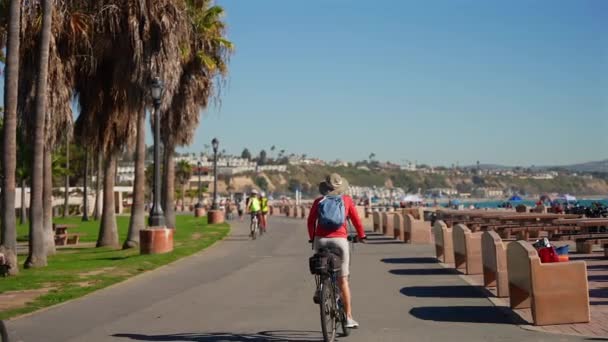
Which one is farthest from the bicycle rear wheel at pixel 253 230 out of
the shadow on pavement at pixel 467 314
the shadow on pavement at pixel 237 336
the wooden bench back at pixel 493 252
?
the shadow on pavement at pixel 237 336

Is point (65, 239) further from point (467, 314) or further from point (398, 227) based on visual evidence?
point (467, 314)

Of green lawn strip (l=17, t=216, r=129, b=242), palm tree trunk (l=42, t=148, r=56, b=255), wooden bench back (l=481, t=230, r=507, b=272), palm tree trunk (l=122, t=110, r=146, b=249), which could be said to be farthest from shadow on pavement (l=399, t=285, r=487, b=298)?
green lawn strip (l=17, t=216, r=129, b=242)

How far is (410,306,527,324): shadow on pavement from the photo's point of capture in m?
9.96

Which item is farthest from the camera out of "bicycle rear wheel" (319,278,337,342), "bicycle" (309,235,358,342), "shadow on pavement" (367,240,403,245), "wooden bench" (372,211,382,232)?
"wooden bench" (372,211,382,232)

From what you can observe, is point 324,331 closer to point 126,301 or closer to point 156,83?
point 126,301

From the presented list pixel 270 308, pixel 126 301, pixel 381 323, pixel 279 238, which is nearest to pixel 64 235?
pixel 279 238

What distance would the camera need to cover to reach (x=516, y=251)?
10383mm

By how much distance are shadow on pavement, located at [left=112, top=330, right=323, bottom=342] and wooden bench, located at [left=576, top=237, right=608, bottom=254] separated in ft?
35.9

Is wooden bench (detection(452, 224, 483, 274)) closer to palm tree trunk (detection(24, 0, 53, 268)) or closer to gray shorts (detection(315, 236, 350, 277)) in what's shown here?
gray shorts (detection(315, 236, 350, 277))

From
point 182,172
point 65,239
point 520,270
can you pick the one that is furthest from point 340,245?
point 182,172

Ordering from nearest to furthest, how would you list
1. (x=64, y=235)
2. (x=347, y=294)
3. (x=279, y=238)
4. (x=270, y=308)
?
1. (x=347, y=294)
2. (x=270, y=308)
3. (x=64, y=235)
4. (x=279, y=238)

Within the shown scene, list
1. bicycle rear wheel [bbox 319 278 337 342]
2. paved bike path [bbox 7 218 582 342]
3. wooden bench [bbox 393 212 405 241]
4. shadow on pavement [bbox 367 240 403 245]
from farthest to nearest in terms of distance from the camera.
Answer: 1. wooden bench [bbox 393 212 405 241]
2. shadow on pavement [bbox 367 240 403 245]
3. paved bike path [bbox 7 218 582 342]
4. bicycle rear wheel [bbox 319 278 337 342]

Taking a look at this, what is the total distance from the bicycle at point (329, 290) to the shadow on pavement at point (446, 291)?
11.9 ft

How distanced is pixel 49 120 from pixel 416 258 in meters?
9.79
